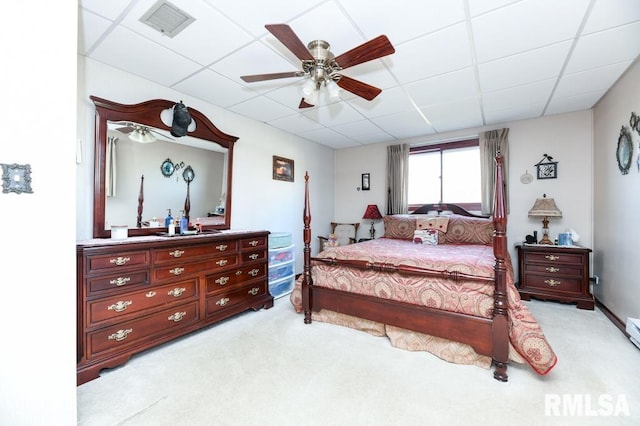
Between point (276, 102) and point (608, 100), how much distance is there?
392cm

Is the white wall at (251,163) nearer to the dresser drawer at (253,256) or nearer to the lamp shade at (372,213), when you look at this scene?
the dresser drawer at (253,256)

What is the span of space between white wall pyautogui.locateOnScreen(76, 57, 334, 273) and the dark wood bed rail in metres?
1.74

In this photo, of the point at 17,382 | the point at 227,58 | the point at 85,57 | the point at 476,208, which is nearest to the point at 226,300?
the point at 17,382

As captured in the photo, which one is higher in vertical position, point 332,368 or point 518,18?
point 518,18

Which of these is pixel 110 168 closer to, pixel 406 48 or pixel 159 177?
pixel 159 177

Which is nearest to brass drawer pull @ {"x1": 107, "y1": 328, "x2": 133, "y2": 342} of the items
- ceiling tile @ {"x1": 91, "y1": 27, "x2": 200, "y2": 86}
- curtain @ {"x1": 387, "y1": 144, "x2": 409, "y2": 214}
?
ceiling tile @ {"x1": 91, "y1": 27, "x2": 200, "y2": 86}

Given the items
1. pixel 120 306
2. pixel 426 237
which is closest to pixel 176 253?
pixel 120 306

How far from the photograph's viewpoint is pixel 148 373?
6.81 ft

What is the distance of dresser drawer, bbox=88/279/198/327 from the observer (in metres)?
2.05

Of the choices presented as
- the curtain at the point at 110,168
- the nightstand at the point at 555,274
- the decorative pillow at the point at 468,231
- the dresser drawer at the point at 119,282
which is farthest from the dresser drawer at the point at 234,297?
the nightstand at the point at 555,274

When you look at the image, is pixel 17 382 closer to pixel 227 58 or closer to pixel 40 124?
pixel 40 124

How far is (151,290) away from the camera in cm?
235

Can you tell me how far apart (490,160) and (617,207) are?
1.60 m

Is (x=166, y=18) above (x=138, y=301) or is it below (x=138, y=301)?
above
